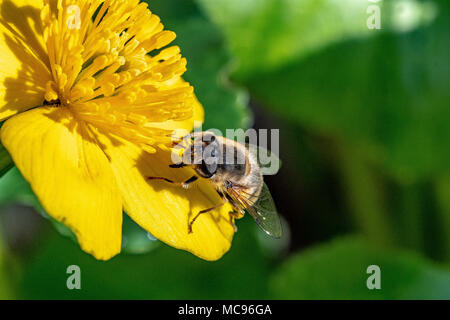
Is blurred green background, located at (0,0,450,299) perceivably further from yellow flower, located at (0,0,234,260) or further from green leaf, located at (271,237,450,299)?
yellow flower, located at (0,0,234,260)

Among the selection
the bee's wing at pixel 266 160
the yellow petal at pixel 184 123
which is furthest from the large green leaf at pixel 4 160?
the bee's wing at pixel 266 160

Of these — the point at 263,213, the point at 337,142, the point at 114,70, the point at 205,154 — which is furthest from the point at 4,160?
the point at 337,142

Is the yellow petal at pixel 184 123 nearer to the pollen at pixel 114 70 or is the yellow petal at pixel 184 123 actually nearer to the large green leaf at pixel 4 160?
the pollen at pixel 114 70

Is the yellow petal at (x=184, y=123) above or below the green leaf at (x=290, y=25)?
below

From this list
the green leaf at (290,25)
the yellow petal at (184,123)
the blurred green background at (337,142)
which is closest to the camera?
the yellow petal at (184,123)

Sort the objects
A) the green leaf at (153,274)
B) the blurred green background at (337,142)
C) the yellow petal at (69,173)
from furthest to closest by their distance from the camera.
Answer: the blurred green background at (337,142) → the green leaf at (153,274) → the yellow petal at (69,173)

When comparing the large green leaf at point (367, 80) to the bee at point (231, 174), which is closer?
the bee at point (231, 174)

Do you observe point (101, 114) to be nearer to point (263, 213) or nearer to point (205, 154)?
point (205, 154)

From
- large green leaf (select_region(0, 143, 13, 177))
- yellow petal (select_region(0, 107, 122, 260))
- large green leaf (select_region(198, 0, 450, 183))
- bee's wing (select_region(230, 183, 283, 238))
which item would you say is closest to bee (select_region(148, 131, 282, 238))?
bee's wing (select_region(230, 183, 283, 238))
